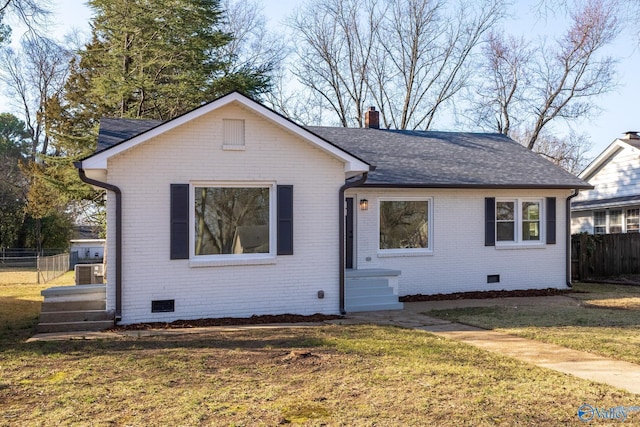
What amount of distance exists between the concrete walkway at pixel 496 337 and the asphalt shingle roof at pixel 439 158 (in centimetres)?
288

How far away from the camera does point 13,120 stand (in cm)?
4253

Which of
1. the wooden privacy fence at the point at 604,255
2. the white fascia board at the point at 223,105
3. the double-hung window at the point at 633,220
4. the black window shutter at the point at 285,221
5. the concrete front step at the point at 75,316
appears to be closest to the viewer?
the white fascia board at the point at 223,105

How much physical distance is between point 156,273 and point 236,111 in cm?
319

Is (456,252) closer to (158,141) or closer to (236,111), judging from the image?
(236,111)

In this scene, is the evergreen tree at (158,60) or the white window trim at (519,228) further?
the evergreen tree at (158,60)

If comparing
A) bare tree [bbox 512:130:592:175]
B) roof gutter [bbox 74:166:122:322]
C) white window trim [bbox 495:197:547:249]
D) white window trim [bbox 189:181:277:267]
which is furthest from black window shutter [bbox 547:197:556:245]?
bare tree [bbox 512:130:592:175]

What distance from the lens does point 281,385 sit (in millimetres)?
5727

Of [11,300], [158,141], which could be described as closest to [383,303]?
[158,141]

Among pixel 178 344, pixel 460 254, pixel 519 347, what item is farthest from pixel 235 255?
pixel 460 254

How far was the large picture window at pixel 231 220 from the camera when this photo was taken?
10055mm

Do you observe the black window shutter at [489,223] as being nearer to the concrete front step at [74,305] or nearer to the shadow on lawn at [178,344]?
the shadow on lawn at [178,344]

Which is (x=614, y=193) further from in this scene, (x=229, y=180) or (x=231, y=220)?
(x=229, y=180)

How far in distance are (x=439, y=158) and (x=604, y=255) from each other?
7303 millimetres

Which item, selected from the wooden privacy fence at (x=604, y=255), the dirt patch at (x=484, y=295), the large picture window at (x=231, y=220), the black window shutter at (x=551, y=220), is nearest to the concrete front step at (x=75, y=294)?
the large picture window at (x=231, y=220)
